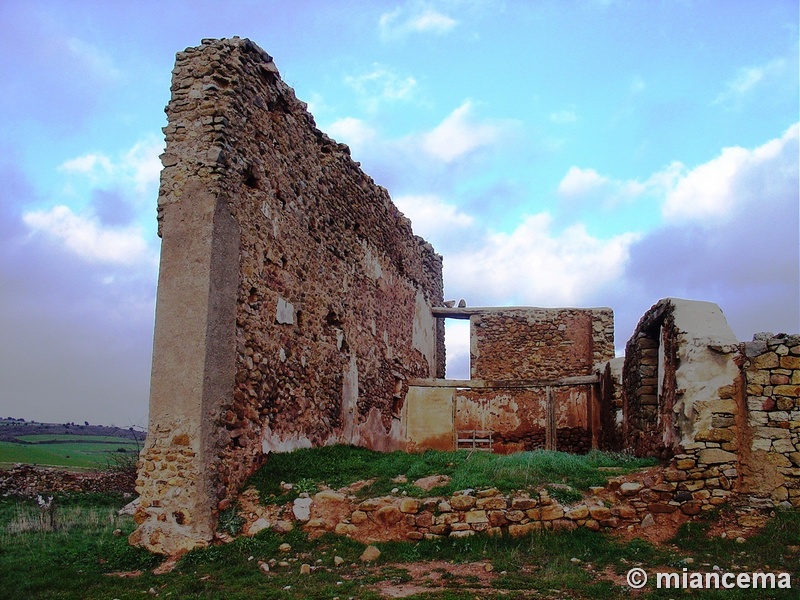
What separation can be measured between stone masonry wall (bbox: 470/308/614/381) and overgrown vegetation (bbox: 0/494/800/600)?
38.8 feet

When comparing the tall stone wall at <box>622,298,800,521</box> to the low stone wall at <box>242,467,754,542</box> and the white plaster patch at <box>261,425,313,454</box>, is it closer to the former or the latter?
the low stone wall at <box>242,467,754,542</box>

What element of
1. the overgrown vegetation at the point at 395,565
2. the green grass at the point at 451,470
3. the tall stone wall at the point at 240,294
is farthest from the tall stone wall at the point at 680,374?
the tall stone wall at the point at 240,294

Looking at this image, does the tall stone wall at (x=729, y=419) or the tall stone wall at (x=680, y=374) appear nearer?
the tall stone wall at (x=729, y=419)

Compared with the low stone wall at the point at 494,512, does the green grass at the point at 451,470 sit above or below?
above

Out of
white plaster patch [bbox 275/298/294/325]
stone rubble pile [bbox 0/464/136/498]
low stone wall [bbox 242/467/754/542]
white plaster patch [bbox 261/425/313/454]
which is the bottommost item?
stone rubble pile [bbox 0/464/136/498]

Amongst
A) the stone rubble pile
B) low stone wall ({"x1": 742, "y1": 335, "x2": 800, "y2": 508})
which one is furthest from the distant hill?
low stone wall ({"x1": 742, "y1": 335, "x2": 800, "y2": 508})

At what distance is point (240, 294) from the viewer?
8.70m

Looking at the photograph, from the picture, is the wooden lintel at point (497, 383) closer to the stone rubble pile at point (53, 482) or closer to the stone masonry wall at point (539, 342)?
the stone masonry wall at point (539, 342)

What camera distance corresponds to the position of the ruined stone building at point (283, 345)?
7859mm

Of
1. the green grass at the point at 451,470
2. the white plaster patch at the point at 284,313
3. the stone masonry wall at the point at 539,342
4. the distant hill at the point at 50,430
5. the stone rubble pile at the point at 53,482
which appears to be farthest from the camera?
the distant hill at the point at 50,430

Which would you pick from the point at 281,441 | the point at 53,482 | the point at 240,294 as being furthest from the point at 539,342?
the point at 53,482

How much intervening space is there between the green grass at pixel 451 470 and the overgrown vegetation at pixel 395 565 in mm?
830

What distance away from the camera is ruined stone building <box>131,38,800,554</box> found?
7859 millimetres

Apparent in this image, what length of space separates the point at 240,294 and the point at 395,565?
12.4ft
